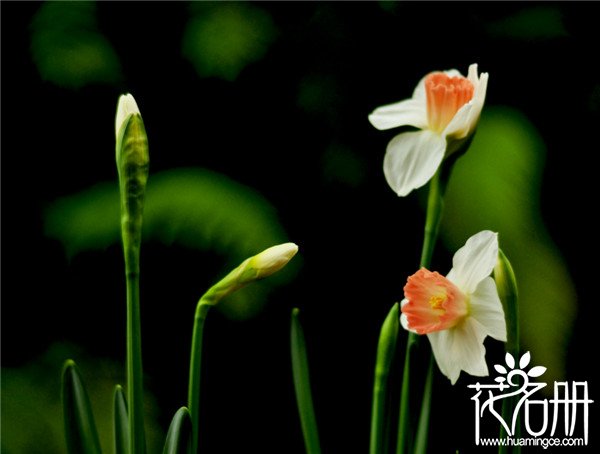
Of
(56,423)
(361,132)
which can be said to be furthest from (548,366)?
(56,423)

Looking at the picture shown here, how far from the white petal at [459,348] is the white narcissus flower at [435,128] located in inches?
4.4

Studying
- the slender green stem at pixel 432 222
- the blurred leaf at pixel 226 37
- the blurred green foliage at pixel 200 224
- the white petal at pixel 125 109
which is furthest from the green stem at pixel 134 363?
the blurred leaf at pixel 226 37

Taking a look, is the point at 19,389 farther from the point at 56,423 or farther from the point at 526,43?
the point at 526,43

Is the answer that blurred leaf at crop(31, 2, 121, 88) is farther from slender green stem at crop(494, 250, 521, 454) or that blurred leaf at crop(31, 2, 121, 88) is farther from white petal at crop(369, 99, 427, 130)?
slender green stem at crop(494, 250, 521, 454)

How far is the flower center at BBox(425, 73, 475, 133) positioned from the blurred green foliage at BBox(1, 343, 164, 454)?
606 millimetres

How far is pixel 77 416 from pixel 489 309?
319mm

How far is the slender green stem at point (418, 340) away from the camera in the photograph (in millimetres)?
580

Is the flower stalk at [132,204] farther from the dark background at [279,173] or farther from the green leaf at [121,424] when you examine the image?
the dark background at [279,173]

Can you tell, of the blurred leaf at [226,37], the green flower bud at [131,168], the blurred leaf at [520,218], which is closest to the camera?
the green flower bud at [131,168]

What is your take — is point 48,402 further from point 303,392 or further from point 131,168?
point 131,168

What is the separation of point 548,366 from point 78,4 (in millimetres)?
832

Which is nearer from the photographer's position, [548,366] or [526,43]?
[548,366]

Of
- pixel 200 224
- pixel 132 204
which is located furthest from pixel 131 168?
pixel 200 224

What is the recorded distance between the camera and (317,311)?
3.50ft
